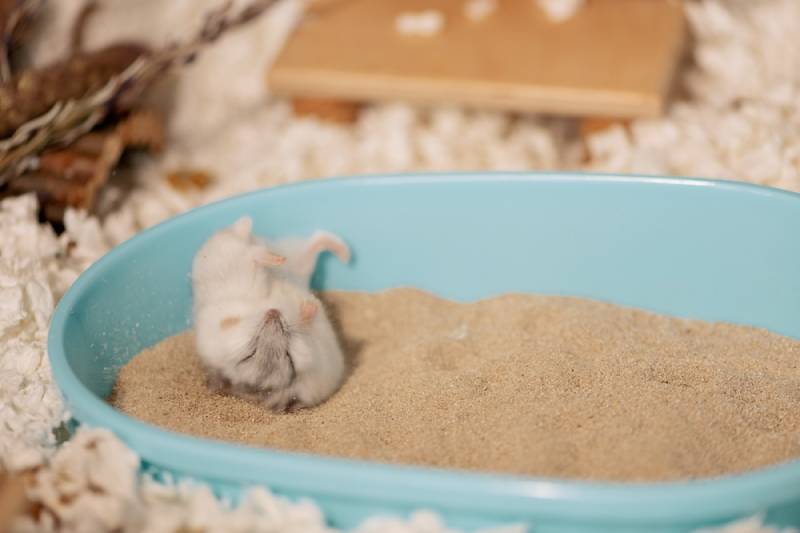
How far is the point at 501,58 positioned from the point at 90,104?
0.98 m

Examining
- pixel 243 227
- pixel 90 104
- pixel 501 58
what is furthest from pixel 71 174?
pixel 501 58

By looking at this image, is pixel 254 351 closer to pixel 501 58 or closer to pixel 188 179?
pixel 188 179

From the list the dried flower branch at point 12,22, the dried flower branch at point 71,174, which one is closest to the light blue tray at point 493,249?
the dried flower branch at point 71,174

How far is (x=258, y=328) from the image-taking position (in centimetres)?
143

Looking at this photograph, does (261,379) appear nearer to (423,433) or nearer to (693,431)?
(423,433)

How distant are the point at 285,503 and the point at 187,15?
2.10 metres

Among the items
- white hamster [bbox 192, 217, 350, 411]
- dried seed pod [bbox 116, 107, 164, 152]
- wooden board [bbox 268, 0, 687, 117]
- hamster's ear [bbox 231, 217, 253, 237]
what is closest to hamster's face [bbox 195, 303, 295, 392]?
white hamster [bbox 192, 217, 350, 411]

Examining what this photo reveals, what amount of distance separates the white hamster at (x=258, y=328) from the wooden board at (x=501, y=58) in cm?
85

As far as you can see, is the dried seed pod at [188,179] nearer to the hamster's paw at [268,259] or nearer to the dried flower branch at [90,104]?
the dried flower branch at [90,104]

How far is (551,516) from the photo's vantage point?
107 centimetres

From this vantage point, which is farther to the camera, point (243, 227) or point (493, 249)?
point (493, 249)

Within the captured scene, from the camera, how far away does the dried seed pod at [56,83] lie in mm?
1977

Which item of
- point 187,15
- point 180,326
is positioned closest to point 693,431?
point 180,326

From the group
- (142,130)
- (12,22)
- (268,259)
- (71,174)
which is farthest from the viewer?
(142,130)
